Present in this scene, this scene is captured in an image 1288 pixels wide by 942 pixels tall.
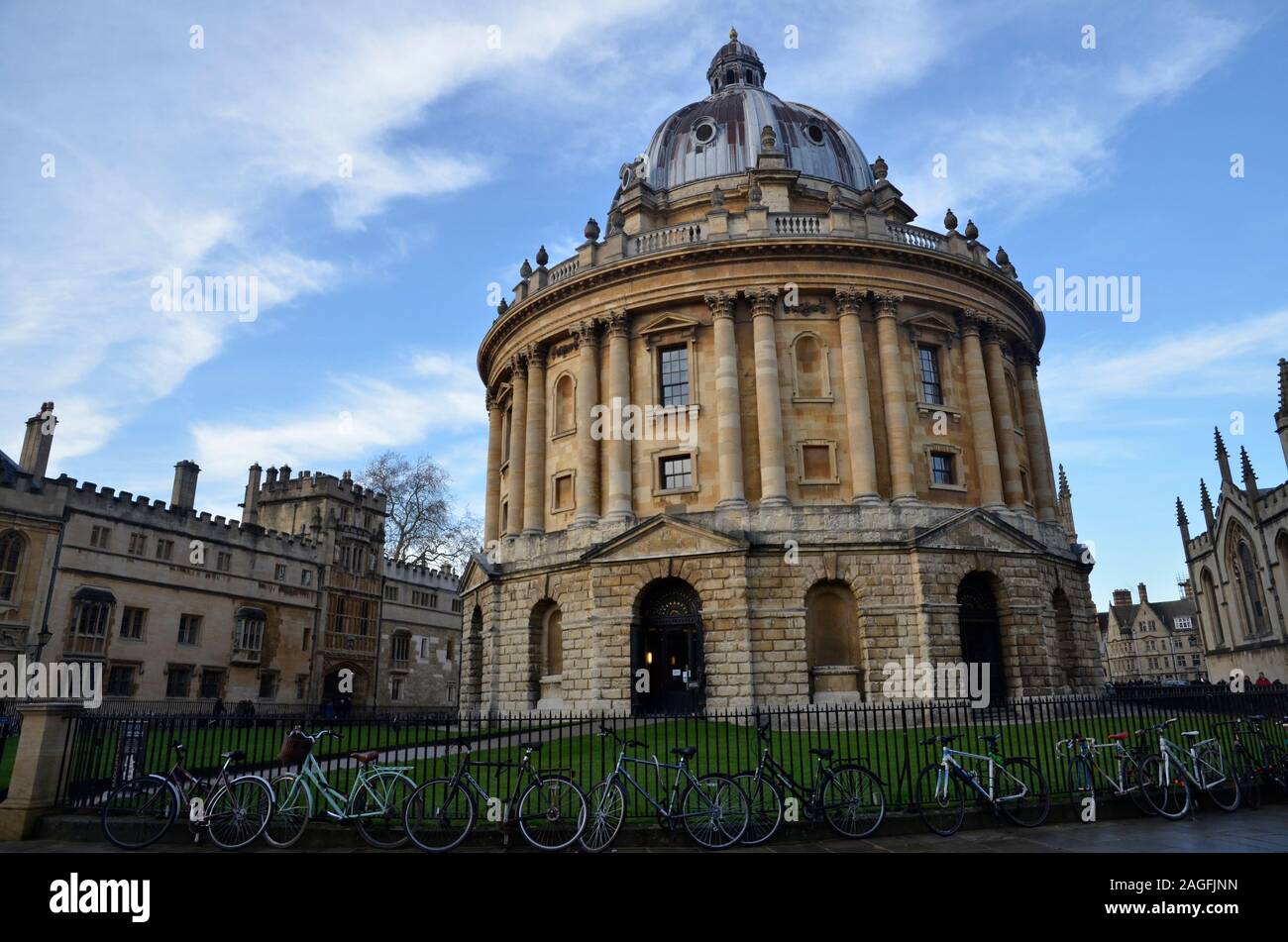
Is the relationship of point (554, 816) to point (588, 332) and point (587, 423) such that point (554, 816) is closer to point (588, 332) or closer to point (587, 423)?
point (587, 423)

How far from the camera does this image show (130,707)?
119 feet

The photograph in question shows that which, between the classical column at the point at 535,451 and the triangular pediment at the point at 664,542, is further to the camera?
the classical column at the point at 535,451

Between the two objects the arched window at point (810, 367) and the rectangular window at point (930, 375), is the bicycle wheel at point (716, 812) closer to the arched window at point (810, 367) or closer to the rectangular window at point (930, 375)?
the arched window at point (810, 367)

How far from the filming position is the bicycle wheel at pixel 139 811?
10.4m

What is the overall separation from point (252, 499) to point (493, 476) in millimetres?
23637

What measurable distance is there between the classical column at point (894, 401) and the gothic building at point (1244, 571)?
34.8 meters

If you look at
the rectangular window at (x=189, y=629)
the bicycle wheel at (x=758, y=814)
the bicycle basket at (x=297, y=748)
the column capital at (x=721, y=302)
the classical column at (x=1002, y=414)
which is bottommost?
the bicycle wheel at (x=758, y=814)

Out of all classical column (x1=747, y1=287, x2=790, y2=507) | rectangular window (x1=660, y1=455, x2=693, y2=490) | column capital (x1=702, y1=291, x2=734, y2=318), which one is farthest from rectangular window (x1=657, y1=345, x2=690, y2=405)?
classical column (x1=747, y1=287, x2=790, y2=507)

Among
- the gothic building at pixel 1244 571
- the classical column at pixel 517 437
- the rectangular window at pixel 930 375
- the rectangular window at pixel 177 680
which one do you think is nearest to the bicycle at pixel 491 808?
the classical column at pixel 517 437

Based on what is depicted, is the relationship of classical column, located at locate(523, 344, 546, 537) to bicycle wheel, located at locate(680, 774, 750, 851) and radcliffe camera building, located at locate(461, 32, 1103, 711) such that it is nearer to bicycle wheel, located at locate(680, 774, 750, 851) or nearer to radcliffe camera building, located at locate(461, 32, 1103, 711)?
radcliffe camera building, located at locate(461, 32, 1103, 711)

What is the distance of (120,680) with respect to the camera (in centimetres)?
3828

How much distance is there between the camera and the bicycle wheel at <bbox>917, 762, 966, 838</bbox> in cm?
1052
